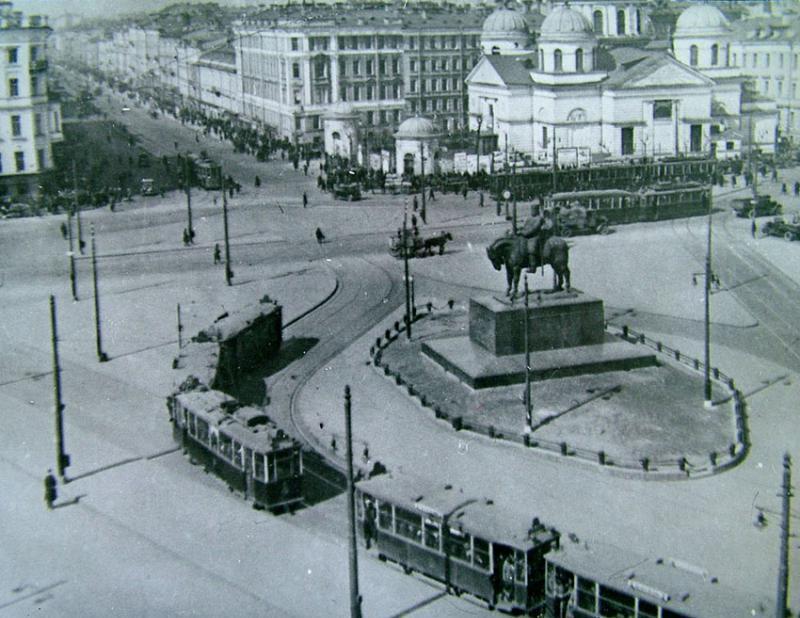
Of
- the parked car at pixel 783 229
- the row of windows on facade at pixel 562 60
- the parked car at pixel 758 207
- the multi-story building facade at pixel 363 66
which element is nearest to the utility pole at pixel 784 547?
the parked car at pixel 783 229

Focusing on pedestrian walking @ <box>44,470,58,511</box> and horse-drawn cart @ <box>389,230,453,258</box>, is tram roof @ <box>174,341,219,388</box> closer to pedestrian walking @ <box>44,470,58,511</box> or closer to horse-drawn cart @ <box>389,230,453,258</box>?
pedestrian walking @ <box>44,470,58,511</box>

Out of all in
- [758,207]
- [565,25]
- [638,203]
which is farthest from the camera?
[565,25]

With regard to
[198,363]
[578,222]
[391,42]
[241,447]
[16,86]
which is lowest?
[241,447]

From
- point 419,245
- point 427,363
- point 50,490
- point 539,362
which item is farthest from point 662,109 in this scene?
point 50,490

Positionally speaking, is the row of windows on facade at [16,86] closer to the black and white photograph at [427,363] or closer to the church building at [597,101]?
the black and white photograph at [427,363]

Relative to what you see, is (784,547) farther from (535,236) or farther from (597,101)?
(597,101)

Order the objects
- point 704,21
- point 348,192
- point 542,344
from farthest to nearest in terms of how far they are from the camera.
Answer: point 704,21 < point 348,192 < point 542,344

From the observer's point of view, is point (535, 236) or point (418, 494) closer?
point (418, 494)
